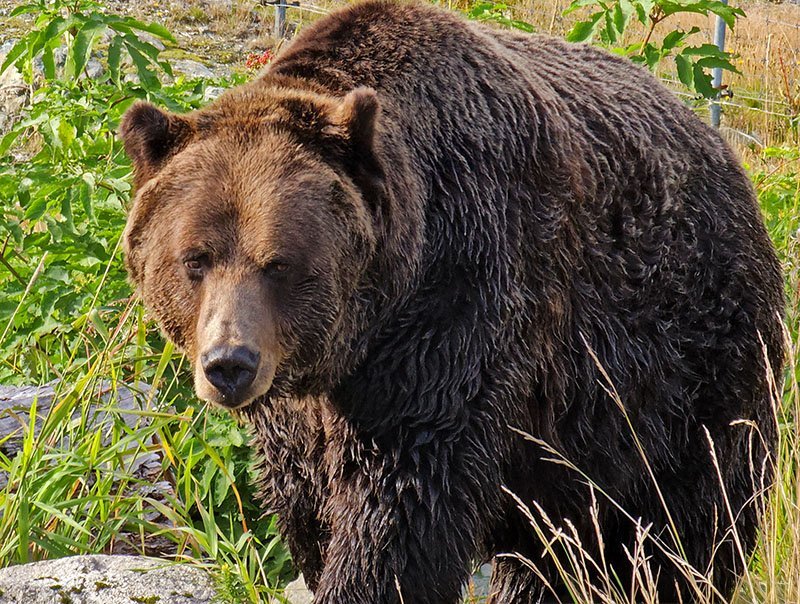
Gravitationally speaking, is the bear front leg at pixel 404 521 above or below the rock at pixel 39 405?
above

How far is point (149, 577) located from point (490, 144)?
1786 mm

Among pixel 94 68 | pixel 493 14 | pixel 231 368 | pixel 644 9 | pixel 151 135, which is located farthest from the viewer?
pixel 94 68

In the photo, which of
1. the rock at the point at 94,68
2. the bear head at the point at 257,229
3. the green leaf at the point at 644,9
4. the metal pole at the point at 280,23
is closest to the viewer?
the bear head at the point at 257,229

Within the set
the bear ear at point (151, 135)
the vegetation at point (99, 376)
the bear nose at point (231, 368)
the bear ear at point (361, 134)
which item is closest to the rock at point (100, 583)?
the vegetation at point (99, 376)

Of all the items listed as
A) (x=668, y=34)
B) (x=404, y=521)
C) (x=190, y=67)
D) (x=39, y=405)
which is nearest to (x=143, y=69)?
(x=39, y=405)

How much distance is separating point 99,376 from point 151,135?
4.83 ft

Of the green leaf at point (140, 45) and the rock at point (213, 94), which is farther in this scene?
the rock at point (213, 94)

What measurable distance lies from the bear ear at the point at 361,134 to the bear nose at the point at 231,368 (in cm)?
65

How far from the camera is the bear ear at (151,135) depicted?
350 centimetres

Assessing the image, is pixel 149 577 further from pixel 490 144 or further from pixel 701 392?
pixel 701 392

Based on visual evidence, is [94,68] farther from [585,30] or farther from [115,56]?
[115,56]

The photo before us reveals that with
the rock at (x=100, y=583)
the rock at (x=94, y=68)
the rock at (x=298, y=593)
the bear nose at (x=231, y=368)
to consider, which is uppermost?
the bear nose at (x=231, y=368)

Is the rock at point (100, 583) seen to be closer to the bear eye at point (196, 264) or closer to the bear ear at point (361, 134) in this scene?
the bear eye at point (196, 264)

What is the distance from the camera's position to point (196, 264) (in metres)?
3.37
